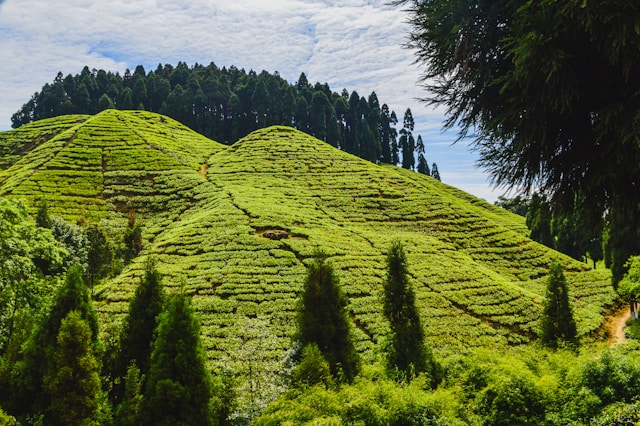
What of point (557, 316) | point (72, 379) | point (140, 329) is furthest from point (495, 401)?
point (557, 316)

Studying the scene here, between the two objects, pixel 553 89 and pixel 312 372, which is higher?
pixel 553 89

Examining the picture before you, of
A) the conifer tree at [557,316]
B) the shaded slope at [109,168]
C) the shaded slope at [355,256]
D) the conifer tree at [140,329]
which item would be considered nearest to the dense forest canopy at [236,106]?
the shaded slope at [109,168]

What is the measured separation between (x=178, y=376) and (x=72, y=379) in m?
2.70

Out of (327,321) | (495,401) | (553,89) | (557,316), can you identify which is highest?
(553,89)

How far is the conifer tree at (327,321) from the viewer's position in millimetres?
14289

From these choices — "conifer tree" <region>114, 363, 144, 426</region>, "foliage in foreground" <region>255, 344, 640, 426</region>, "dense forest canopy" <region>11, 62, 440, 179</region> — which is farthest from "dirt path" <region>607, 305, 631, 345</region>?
"dense forest canopy" <region>11, 62, 440, 179</region>

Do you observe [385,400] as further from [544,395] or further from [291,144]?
[291,144]

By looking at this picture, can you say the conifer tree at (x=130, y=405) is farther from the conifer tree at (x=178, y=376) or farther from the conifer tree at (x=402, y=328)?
the conifer tree at (x=402, y=328)

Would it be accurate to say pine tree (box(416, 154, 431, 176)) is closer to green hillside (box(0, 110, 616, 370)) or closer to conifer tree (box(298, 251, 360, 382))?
green hillside (box(0, 110, 616, 370))

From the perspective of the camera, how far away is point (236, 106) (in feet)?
310

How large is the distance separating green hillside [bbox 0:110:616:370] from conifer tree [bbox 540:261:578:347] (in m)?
2.50

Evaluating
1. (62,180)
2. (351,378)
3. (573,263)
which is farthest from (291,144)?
(351,378)

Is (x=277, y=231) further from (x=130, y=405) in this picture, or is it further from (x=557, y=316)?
(x=130, y=405)

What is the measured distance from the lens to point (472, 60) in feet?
17.1
